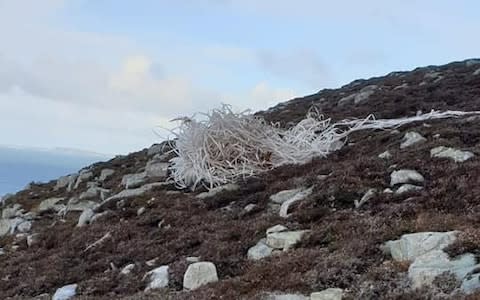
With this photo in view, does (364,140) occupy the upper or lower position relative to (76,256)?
upper

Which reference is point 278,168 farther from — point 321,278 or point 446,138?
point 321,278

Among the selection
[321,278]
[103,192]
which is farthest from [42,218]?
[321,278]

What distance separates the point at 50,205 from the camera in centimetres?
2133

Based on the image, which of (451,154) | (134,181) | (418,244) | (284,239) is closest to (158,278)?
(284,239)

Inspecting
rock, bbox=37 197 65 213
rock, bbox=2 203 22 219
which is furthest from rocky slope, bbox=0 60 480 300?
rock, bbox=2 203 22 219

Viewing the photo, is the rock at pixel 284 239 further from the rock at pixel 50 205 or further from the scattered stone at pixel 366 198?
the rock at pixel 50 205

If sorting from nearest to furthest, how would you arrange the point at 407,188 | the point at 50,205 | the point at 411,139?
the point at 407,188
the point at 411,139
the point at 50,205

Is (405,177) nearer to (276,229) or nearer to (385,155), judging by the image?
(385,155)

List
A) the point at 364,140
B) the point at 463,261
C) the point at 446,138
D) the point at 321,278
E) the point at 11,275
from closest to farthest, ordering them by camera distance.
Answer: the point at 463,261, the point at 321,278, the point at 11,275, the point at 446,138, the point at 364,140

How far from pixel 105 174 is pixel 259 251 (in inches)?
635

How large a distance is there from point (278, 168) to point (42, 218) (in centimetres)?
696

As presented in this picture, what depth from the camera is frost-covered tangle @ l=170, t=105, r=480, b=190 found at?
17219 millimetres

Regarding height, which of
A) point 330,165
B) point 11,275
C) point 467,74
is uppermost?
point 467,74

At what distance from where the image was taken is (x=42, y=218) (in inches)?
770
